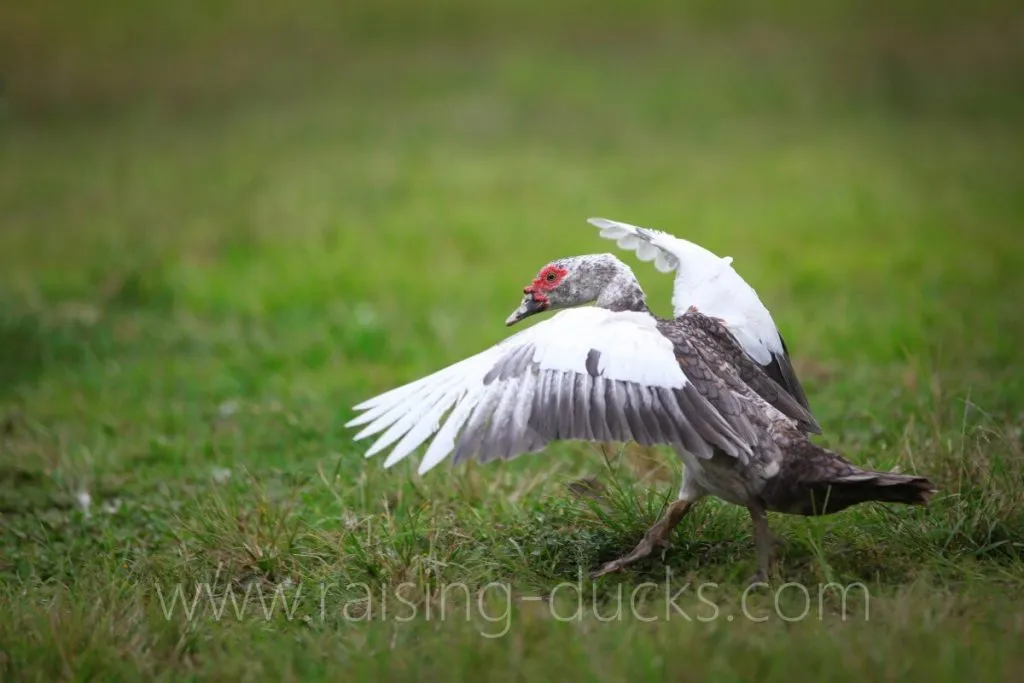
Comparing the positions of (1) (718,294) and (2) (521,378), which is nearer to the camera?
(2) (521,378)

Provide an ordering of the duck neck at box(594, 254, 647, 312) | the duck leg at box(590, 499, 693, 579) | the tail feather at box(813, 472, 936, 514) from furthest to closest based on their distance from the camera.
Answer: the duck neck at box(594, 254, 647, 312)
the duck leg at box(590, 499, 693, 579)
the tail feather at box(813, 472, 936, 514)

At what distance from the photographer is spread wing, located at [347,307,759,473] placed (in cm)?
385

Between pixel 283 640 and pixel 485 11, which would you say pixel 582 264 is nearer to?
pixel 283 640

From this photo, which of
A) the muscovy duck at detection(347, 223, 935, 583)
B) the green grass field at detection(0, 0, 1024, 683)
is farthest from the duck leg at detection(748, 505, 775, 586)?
the green grass field at detection(0, 0, 1024, 683)

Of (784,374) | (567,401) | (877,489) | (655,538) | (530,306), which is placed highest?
(530,306)

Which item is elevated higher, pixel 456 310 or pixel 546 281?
pixel 546 281

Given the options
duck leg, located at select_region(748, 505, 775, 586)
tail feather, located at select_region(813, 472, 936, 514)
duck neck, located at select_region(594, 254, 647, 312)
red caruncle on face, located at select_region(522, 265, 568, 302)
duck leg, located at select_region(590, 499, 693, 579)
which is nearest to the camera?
tail feather, located at select_region(813, 472, 936, 514)

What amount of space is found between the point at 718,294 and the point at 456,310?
4.34 meters

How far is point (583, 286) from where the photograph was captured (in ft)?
15.5

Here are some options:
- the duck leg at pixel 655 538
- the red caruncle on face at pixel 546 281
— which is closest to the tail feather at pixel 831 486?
the duck leg at pixel 655 538

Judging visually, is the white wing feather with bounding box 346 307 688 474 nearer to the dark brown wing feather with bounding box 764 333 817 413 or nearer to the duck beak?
the duck beak

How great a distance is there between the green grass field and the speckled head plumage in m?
0.70

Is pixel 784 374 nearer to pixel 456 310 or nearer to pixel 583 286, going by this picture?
pixel 583 286

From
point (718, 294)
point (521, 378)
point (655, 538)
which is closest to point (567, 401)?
point (521, 378)
